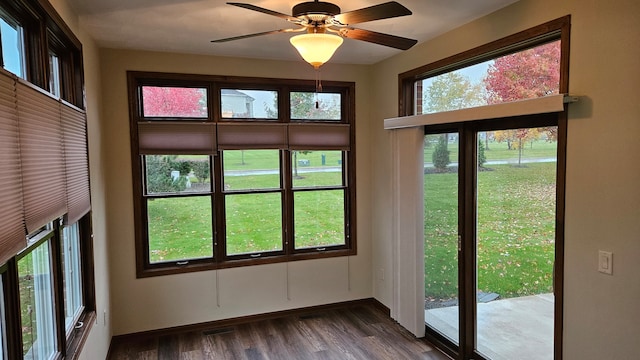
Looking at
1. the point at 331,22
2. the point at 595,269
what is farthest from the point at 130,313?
the point at 595,269

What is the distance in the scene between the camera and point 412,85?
→ 13.0ft

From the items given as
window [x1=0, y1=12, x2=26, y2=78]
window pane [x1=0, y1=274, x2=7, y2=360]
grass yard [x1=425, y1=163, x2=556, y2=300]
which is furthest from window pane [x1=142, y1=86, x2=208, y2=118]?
window pane [x1=0, y1=274, x2=7, y2=360]

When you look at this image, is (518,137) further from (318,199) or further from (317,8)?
(318,199)

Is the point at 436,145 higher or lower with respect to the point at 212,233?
higher

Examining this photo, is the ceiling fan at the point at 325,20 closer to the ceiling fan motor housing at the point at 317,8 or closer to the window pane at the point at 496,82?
the ceiling fan motor housing at the point at 317,8

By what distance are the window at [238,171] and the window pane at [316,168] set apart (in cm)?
1

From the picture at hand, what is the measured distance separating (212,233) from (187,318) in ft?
2.89

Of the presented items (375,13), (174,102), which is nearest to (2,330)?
(375,13)

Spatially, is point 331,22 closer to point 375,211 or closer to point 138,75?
point 138,75

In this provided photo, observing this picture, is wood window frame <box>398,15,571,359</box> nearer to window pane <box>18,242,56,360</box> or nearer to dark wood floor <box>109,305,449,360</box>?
dark wood floor <box>109,305,449,360</box>

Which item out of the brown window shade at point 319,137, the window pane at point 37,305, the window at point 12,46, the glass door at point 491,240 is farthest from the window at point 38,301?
Answer: the glass door at point 491,240

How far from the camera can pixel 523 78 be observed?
2727 millimetres

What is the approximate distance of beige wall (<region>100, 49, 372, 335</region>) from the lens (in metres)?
3.72

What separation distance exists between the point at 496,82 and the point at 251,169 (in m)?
2.49
